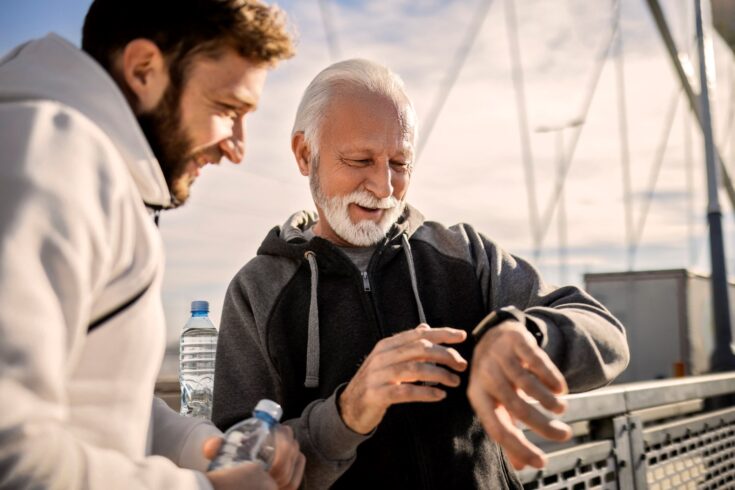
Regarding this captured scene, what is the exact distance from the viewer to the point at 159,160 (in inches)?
53.6

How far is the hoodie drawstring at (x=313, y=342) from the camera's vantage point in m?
2.04

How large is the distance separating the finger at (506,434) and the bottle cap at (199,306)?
134 centimetres

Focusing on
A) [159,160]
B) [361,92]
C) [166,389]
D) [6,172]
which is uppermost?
[361,92]

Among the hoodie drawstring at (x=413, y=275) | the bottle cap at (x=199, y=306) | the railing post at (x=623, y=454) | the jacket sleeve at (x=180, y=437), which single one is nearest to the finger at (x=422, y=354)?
the jacket sleeve at (x=180, y=437)

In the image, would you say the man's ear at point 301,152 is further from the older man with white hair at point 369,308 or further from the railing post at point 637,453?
the railing post at point 637,453

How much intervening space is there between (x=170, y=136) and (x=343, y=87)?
98 centimetres

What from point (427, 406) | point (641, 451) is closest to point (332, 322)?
point (427, 406)

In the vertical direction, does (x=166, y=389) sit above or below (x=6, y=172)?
below

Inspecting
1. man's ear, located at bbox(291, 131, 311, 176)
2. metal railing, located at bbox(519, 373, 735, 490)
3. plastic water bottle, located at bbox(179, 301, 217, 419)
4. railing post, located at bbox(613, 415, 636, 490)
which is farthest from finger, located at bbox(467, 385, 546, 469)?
railing post, located at bbox(613, 415, 636, 490)

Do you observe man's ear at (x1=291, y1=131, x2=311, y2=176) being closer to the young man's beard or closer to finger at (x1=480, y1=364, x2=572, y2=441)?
the young man's beard

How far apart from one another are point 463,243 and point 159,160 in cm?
108

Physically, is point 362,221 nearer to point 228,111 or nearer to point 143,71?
point 228,111

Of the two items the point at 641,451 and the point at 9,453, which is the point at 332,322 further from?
the point at 641,451

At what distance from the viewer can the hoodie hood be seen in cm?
110
